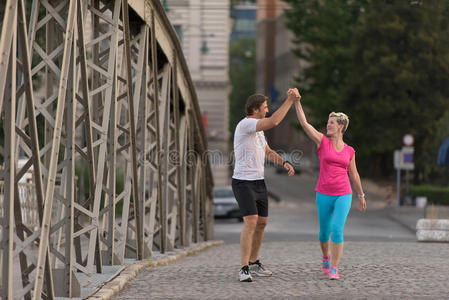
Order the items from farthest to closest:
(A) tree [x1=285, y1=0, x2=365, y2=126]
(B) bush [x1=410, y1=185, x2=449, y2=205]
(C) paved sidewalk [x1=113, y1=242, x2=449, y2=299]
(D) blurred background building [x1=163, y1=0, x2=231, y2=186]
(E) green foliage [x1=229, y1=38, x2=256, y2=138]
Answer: (E) green foliage [x1=229, y1=38, x2=256, y2=138]
(D) blurred background building [x1=163, y1=0, x2=231, y2=186]
(A) tree [x1=285, y1=0, x2=365, y2=126]
(B) bush [x1=410, y1=185, x2=449, y2=205]
(C) paved sidewalk [x1=113, y1=242, x2=449, y2=299]

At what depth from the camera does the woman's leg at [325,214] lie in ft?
31.5

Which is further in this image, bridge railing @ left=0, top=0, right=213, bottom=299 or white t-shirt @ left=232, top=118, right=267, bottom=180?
white t-shirt @ left=232, top=118, right=267, bottom=180

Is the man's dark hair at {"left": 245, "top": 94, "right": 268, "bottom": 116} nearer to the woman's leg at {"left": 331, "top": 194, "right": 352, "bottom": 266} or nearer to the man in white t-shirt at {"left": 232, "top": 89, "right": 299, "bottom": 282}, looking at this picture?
the man in white t-shirt at {"left": 232, "top": 89, "right": 299, "bottom": 282}

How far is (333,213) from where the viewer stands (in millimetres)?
9688

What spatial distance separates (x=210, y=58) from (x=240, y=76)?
226 ft

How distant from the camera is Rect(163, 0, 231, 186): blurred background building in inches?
2411

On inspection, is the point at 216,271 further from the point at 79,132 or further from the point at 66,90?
the point at 79,132

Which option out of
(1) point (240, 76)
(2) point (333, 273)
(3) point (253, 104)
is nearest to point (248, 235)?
(2) point (333, 273)

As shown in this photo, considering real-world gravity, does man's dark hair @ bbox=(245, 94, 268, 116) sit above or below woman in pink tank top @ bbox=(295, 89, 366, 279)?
above

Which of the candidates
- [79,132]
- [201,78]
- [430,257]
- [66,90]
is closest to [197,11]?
[201,78]

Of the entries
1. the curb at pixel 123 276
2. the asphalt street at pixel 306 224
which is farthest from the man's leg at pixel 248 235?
the asphalt street at pixel 306 224

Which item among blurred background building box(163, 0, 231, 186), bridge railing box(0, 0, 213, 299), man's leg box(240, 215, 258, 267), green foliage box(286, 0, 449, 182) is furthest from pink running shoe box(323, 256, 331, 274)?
blurred background building box(163, 0, 231, 186)

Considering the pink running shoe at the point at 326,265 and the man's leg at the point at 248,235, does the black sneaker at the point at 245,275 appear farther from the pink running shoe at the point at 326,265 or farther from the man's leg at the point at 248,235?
the pink running shoe at the point at 326,265

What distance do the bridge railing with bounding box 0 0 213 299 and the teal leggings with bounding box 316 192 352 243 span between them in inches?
79.7
